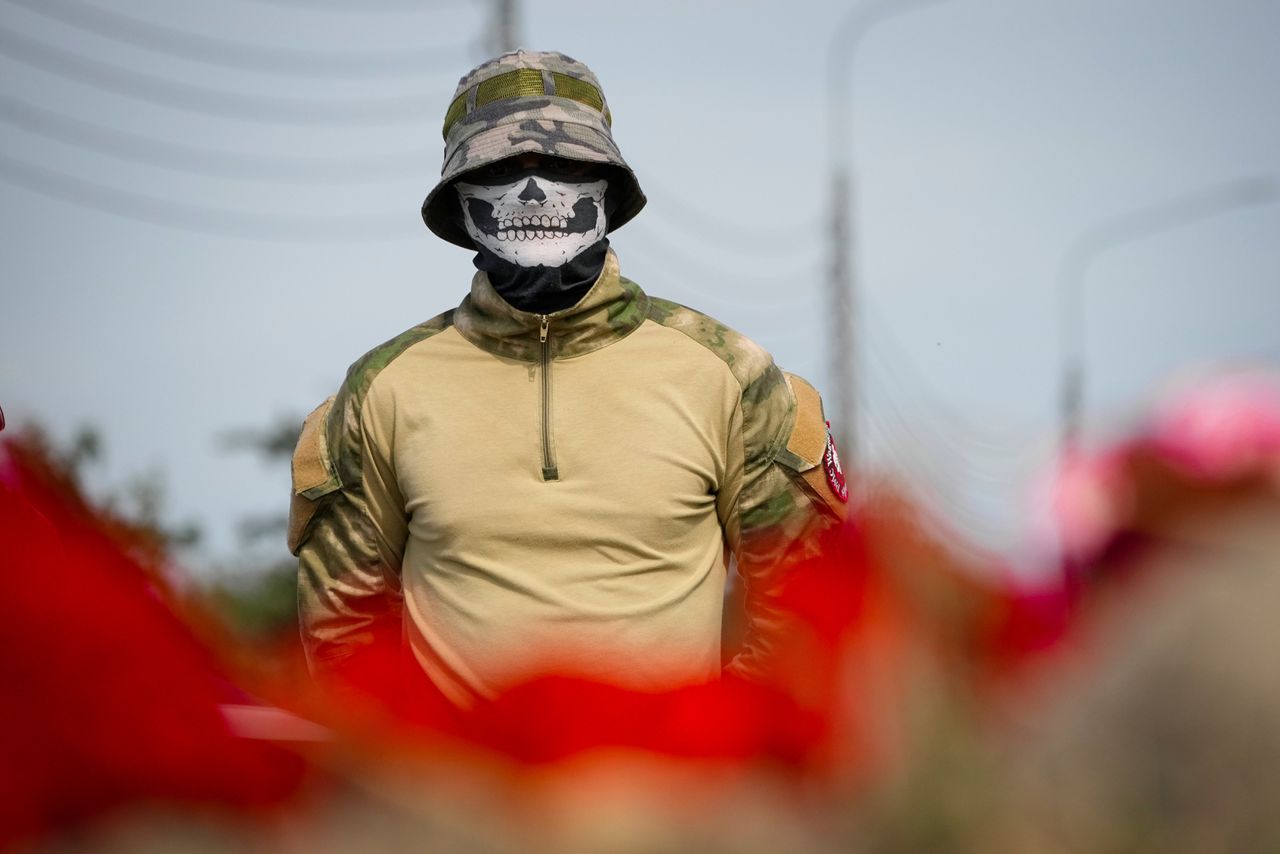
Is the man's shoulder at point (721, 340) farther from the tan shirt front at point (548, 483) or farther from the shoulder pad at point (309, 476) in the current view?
the shoulder pad at point (309, 476)

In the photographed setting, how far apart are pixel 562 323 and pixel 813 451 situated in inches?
24.8

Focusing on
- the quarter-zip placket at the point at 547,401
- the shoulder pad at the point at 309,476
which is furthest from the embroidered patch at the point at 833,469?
the shoulder pad at the point at 309,476

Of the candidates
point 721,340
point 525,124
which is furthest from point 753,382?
point 525,124

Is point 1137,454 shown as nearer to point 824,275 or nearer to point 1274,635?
point 1274,635

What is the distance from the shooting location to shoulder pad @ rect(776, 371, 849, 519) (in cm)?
351

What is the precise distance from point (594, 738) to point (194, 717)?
26cm

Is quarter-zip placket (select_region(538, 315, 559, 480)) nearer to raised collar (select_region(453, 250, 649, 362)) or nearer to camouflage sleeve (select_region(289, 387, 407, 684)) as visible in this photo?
raised collar (select_region(453, 250, 649, 362))

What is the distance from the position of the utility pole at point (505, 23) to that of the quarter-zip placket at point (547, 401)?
848cm

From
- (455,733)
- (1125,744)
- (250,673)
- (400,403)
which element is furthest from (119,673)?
(400,403)

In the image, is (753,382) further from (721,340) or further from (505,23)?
(505,23)

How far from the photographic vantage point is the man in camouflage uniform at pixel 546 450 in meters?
3.21

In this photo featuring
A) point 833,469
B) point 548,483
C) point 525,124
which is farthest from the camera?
point 833,469

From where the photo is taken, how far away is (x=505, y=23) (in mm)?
11547

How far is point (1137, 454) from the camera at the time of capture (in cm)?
80
